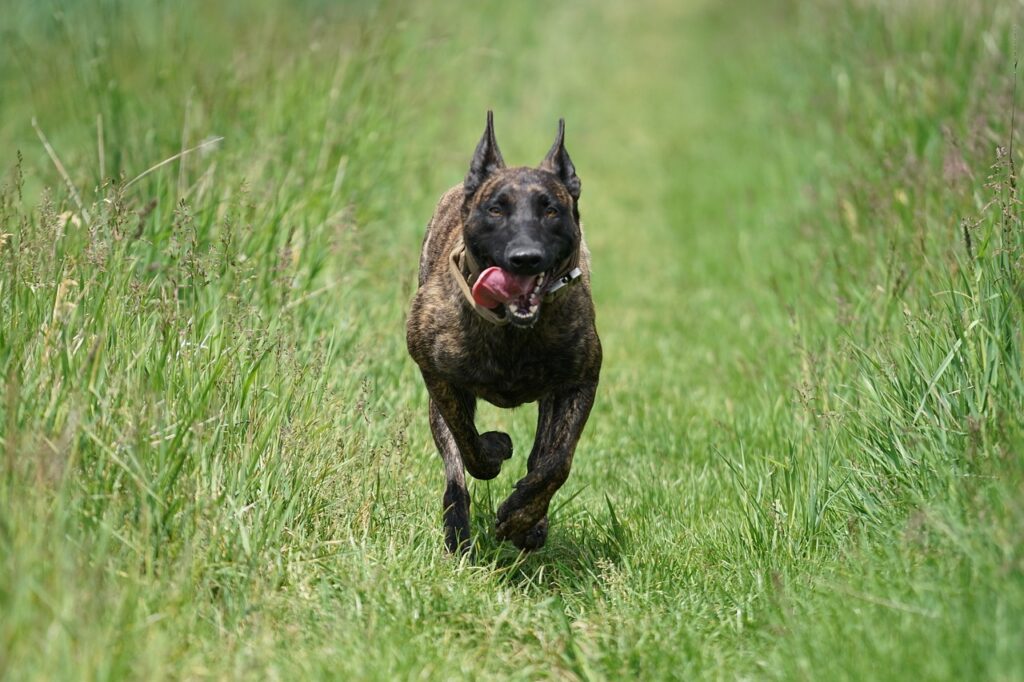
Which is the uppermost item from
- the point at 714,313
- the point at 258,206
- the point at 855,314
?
the point at 258,206

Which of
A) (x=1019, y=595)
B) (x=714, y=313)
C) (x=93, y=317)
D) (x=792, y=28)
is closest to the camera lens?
(x=1019, y=595)

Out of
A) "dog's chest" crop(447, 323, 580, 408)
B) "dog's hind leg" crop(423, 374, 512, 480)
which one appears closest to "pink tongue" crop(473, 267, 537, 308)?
"dog's chest" crop(447, 323, 580, 408)

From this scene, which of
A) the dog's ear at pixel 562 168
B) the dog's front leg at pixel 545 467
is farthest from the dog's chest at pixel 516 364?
the dog's ear at pixel 562 168

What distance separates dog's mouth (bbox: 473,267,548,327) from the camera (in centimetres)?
489

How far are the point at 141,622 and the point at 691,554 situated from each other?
227cm

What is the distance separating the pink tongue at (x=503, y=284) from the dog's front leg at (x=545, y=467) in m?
0.59

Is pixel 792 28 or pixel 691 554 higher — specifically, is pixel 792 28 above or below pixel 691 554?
above

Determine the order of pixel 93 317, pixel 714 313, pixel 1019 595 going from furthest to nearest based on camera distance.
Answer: pixel 714 313, pixel 93 317, pixel 1019 595

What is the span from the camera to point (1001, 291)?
4789 millimetres

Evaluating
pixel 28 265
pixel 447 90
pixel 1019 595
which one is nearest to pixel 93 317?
pixel 28 265

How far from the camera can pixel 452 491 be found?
5.35 m

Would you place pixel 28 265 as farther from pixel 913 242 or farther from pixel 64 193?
pixel 913 242

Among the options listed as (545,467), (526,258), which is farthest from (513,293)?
(545,467)

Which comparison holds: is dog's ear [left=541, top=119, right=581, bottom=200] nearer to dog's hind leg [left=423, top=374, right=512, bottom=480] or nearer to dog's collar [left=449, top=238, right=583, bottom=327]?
dog's collar [left=449, top=238, right=583, bottom=327]
